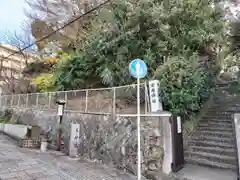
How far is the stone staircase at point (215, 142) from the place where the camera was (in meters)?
5.73

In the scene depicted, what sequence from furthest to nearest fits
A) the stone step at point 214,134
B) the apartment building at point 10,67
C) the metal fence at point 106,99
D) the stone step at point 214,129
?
the apartment building at point 10,67, the metal fence at point 106,99, the stone step at point 214,129, the stone step at point 214,134

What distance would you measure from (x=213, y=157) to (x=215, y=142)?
0.65 meters

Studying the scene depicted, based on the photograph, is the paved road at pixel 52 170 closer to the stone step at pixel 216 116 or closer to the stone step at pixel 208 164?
the stone step at pixel 208 164

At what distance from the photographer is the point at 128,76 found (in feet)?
27.8

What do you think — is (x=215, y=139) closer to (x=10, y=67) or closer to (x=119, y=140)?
(x=119, y=140)

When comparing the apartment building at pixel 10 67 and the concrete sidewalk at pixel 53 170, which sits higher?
the apartment building at pixel 10 67

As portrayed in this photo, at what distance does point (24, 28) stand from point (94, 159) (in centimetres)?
1663

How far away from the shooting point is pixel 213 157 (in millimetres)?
5895

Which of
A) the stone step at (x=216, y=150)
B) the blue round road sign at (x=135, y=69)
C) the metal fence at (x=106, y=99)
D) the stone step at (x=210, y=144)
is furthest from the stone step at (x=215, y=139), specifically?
the blue round road sign at (x=135, y=69)

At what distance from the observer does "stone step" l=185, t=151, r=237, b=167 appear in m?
5.62

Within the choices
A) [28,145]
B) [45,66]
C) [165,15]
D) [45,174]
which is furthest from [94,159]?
[45,66]

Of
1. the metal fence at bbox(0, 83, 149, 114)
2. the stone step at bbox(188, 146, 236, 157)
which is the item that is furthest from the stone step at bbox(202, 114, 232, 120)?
the metal fence at bbox(0, 83, 149, 114)

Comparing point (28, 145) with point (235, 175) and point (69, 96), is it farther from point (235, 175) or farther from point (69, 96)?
point (235, 175)

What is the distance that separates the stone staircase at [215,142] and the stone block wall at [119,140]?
1232 mm
